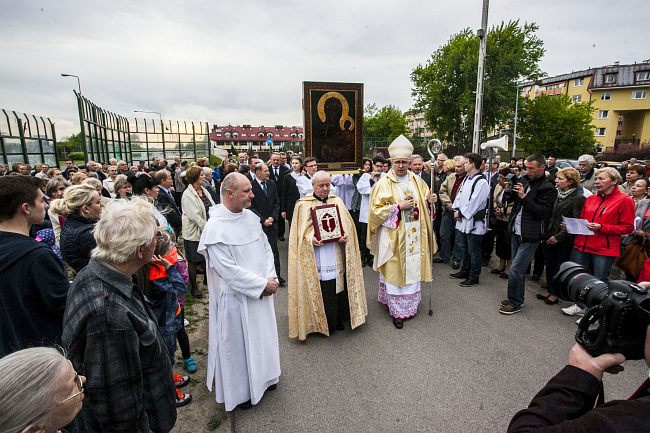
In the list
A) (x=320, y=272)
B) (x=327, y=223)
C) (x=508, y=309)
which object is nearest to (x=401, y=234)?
(x=327, y=223)

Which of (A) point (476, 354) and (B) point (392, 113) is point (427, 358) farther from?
(B) point (392, 113)

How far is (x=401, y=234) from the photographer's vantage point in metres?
4.50

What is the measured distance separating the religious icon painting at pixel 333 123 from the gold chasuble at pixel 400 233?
1600mm

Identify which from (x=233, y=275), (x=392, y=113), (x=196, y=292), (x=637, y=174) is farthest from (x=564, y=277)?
(x=392, y=113)

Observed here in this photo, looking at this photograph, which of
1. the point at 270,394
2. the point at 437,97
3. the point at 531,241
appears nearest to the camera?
the point at 270,394

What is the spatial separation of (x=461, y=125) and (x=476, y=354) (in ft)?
97.6

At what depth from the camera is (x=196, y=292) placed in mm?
5398

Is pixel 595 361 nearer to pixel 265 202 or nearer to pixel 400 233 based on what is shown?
pixel 400 233

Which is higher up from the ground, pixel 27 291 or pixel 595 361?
pixel 595 361

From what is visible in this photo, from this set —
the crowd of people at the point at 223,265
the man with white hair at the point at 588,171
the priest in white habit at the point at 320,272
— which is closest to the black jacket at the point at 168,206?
the crowd of people at the point at 223,265

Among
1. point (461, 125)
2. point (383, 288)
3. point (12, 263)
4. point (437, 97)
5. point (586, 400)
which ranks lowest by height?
point (383, 288)

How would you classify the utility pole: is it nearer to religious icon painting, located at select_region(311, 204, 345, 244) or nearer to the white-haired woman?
religious icon painting, located at select_region(311, 204, 345, 244)

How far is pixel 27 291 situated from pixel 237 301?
1350 mm

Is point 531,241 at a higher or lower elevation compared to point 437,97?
lower
